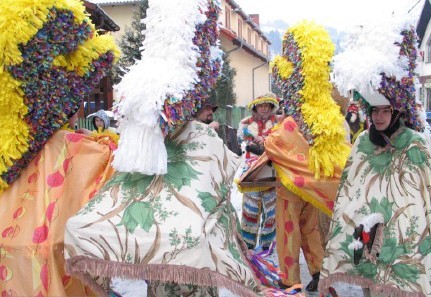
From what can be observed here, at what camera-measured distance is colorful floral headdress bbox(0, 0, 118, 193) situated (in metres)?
2.56

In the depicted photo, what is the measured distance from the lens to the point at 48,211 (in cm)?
273

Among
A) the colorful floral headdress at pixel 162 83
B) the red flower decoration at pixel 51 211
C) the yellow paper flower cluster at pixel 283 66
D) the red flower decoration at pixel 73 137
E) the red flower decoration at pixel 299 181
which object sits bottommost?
the red flower decoration at pixel 51 211

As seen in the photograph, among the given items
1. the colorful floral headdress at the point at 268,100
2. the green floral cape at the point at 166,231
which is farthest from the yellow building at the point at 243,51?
the green floral cape at the point at 166,231

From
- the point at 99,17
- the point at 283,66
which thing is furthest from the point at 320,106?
the point at 99,17

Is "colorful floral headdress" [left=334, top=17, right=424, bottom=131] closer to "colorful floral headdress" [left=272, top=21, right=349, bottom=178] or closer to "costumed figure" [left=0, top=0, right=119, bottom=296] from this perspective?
"colorful floral headdress" [left=272, top=21, right=349, bottom=178]

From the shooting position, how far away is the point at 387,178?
120 inches

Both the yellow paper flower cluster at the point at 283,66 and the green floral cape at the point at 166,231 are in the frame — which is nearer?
the green floral cape at the point at 166,231

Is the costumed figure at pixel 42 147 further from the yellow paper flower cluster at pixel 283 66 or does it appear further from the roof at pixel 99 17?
the roof at pixel 99 17

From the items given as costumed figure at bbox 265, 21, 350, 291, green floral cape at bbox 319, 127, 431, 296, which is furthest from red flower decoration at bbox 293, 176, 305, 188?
green floral cape at bbox 319, 127, 431, 296

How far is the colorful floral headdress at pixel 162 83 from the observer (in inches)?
95.0

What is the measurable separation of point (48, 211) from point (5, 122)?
1.73 ft

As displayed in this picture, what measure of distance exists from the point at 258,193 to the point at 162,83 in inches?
126

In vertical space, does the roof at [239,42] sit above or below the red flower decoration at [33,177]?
above

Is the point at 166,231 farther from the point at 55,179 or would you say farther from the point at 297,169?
the point at 297,169
